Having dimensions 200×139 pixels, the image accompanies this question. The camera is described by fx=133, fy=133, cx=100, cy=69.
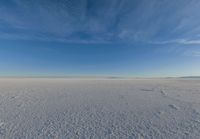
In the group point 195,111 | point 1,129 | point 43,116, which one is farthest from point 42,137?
point 195,111

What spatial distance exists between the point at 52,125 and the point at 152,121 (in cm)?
409

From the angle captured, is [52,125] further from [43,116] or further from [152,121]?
[152,121]

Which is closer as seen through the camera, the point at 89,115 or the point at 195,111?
the point at 89,115

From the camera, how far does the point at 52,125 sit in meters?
5.19

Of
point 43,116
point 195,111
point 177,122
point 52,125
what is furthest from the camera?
point 195,111

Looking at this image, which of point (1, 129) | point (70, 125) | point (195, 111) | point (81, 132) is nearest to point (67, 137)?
point (81, 132)

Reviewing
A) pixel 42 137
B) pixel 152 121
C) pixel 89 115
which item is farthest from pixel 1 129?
pixel 152 121

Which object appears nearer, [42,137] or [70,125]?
[42,137]

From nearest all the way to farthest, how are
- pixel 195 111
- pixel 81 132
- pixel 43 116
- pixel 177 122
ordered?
pixel 81 132
pixel 177 122
pixel 43 116
pixel 195 111

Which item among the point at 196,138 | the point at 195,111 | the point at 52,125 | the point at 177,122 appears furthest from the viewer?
the point at 195,111

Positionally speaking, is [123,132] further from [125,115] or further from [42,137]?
[42,137]

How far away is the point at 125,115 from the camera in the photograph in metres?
6.45

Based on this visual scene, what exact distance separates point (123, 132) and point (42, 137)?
2.69 m

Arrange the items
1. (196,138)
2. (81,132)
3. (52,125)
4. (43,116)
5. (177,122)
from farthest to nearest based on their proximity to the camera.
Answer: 1. (43,116)
2. (177,122)
3. (52,125)
4. (81,132)
5. (196,138)
